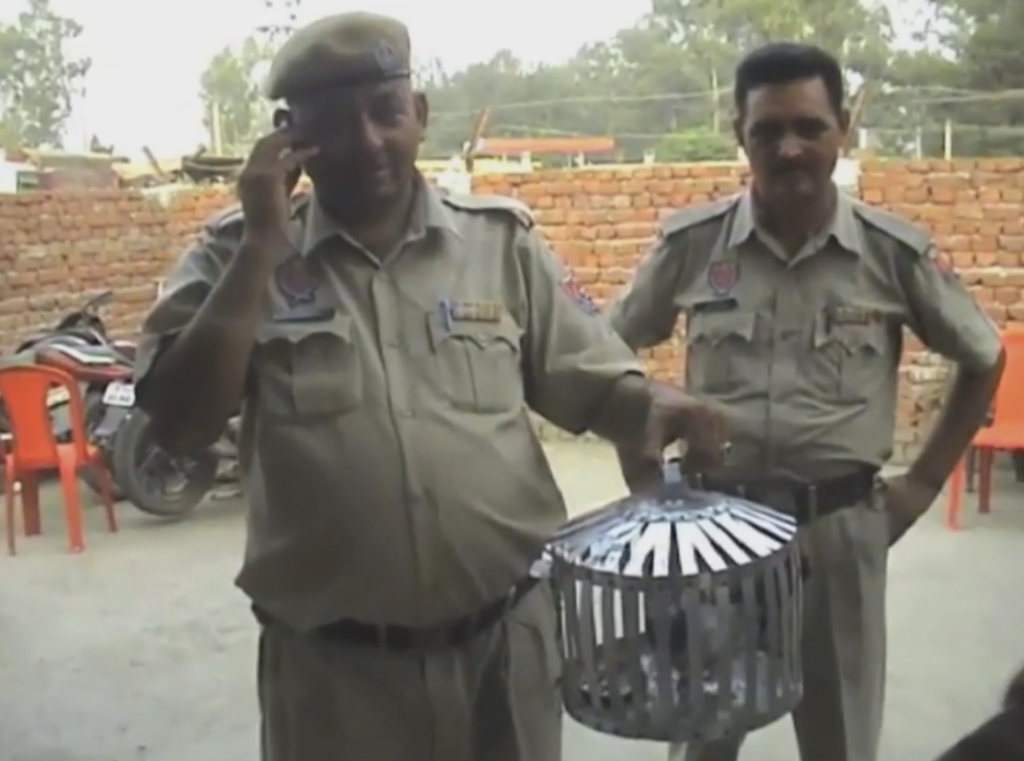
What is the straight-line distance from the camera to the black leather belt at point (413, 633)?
1.66 metres

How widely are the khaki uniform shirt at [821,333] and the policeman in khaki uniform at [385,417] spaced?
1.71ft

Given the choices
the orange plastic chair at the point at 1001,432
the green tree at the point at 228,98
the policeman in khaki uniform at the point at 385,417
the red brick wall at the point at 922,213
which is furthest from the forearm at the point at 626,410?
the green tree at the point at 228,98

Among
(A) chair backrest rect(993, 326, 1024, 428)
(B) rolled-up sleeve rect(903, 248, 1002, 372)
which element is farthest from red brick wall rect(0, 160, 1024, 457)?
(B) rolled-up sleeve rect(903, 248, 1002, 372)

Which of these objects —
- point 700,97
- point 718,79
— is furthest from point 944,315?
point 718,79

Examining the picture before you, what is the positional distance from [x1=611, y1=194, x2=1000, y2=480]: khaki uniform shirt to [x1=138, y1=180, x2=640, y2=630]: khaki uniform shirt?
1.75ft

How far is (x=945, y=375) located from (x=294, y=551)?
15.9 feet

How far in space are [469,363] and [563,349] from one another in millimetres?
132

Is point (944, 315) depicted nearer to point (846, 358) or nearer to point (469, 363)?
point (846, 358)

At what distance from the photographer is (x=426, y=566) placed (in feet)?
5.33

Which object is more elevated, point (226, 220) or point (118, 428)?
point (226, 220)

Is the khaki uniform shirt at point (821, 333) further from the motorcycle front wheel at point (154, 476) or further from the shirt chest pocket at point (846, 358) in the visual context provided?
the motorcycle front wheel at point (154, 476)

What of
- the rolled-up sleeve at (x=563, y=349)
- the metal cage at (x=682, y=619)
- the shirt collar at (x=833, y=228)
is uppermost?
the shirt collar at (x=833, y=228)

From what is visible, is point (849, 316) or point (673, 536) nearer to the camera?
point (673, 536)

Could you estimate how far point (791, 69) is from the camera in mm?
2150
